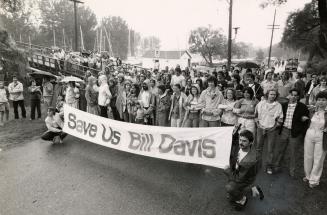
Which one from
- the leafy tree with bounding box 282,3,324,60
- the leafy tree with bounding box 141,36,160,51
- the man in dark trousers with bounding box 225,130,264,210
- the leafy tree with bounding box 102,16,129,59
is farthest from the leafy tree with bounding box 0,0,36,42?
the leafy tree with bounding box 141,36,160,51

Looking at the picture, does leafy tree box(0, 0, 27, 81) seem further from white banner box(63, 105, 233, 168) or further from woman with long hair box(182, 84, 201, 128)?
woman with long hair box(182, 84, 201, 128)

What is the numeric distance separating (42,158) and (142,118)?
10.5ft

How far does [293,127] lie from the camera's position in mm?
6004

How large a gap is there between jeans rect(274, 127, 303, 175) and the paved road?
14.2 inches

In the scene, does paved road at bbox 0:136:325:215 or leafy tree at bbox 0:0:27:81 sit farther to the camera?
leafy tree at bbox 0:0:27:81

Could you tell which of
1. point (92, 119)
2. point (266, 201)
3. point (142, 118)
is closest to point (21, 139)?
point (92, 119)

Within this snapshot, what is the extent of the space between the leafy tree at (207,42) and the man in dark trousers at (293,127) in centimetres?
5777

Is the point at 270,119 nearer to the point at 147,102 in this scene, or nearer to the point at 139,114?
the point at 147,102

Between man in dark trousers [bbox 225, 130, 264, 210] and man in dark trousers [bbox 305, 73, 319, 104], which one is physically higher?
man in dark trousers [bbox 305, 73, 319, 104]

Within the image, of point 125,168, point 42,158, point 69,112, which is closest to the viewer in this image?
Result: point 125,168

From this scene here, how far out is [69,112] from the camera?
8602mm

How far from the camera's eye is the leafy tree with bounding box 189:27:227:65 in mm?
61781

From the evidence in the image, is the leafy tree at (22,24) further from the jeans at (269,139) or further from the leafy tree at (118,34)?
the jeans at (269,139)

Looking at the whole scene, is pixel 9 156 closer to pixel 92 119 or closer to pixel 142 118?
pixel 92 119
